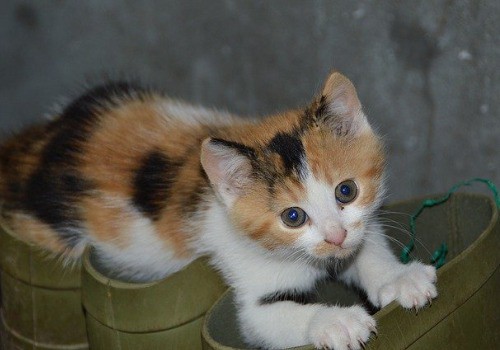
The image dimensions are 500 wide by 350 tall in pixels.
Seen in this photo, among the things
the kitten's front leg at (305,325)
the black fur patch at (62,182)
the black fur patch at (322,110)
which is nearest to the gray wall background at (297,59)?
the black fur patch at (62,182)

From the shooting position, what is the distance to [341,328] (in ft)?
5.48

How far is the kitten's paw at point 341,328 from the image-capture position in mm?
1605

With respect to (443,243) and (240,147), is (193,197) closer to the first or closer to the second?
(240,147)

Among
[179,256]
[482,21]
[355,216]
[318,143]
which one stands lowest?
[179,256]

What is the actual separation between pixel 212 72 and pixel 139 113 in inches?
34.4

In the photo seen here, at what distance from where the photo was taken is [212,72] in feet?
10.5

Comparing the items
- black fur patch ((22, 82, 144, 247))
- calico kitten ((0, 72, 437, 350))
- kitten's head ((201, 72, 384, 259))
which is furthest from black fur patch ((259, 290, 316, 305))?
black fur patch ((22, 82, 144, 247))

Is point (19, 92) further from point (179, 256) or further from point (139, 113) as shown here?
point (179, 256)

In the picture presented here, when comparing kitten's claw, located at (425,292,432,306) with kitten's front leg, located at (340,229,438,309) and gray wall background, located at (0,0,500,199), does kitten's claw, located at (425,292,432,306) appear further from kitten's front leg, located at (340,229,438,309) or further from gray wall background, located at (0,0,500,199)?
gray wall background, located at (0,0,500,199)

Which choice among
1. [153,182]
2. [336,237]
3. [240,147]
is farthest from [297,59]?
[336,237]

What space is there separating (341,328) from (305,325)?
0.13m

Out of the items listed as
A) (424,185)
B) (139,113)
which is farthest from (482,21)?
(139,113)

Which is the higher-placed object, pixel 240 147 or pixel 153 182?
pixel 240 147

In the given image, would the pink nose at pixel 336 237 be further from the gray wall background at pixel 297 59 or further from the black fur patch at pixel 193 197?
the gray wall background at pixel 297 59
